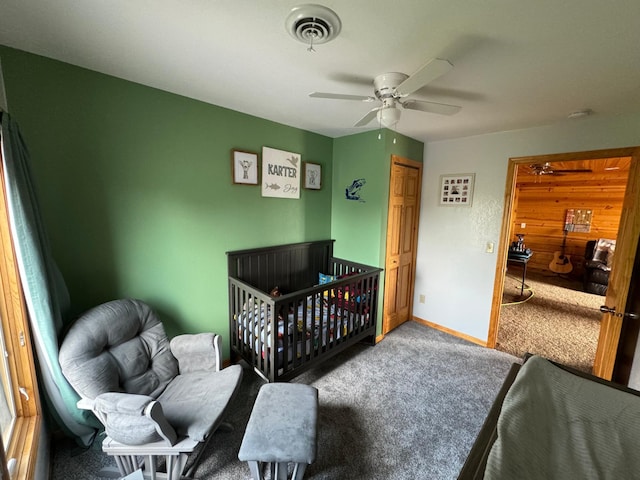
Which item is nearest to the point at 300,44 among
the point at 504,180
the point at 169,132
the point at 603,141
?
the point at 169,132

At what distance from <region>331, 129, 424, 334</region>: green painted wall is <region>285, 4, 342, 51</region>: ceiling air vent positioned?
5.53 ft

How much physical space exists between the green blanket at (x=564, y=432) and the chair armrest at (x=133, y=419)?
1422mm

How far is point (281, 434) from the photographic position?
139cm

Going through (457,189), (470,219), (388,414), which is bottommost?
(388,414)

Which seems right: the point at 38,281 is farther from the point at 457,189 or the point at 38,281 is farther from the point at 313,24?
the point at 457,189

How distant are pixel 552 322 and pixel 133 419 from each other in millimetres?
4703

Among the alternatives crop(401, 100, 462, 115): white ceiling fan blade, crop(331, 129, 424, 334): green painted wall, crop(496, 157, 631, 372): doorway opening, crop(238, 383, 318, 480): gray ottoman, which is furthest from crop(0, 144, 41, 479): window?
crop(496, 157, 631, 372): doorway opening

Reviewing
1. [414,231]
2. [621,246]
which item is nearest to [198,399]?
[414,231]

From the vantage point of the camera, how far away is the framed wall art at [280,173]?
2627mm

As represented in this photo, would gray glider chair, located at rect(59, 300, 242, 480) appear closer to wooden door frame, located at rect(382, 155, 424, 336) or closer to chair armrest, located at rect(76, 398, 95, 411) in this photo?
chair armrest, located at rect(76, 398, 95, 411)

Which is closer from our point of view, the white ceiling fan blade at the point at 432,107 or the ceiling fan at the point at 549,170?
the white ceiling fan blade at the point at 432,107

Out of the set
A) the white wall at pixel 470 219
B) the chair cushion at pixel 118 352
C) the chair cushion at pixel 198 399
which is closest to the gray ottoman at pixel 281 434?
the chair cushion at pixel 198 399

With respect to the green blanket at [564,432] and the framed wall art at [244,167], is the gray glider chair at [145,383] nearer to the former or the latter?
the framed wall art at [244,167]

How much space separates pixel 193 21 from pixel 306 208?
2034mm
